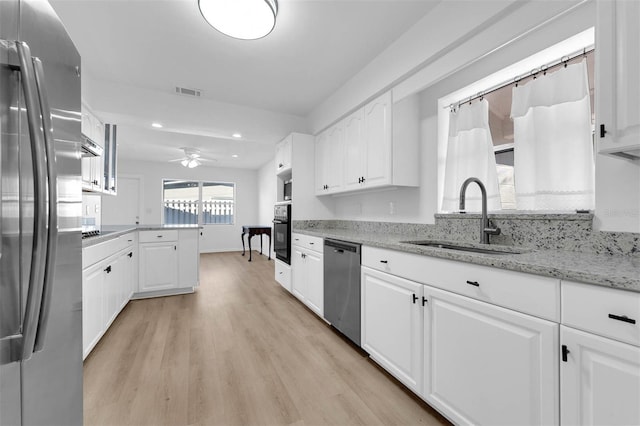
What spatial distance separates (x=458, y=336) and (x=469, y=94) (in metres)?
1.79

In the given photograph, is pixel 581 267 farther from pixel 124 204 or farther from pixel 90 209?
pixel 124 204

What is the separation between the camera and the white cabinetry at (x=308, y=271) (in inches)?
104

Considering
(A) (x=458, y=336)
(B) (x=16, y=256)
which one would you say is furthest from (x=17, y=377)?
(A) (x=458, y=336)

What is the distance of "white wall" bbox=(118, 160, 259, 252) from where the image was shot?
267 inches

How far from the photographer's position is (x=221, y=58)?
8.09 feet

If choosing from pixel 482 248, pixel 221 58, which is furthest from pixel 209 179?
pixel 482 248

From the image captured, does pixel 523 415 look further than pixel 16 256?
Yes

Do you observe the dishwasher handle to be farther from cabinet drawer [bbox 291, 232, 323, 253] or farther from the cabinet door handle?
the cabinet door handle

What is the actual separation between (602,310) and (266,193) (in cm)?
659

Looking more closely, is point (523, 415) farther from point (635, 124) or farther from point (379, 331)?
point (635, 124)

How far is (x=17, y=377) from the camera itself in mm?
626

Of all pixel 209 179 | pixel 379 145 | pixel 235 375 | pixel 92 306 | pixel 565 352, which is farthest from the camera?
pixel 209 179

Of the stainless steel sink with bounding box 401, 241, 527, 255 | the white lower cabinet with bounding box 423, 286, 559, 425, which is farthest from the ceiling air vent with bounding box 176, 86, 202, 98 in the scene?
the white lower cabinet with bounding box 423, 286, 559, 425

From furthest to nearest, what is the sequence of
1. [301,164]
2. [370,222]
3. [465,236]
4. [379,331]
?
[301,164] → [370,222] → [465,236] → [379,331]
